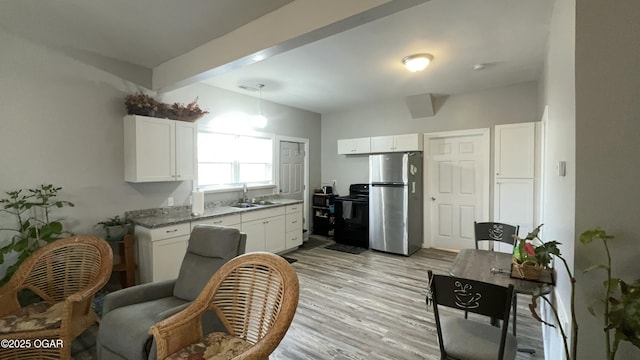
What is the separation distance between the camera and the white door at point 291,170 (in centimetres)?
550

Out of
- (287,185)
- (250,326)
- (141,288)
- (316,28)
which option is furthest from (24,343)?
(287,185)

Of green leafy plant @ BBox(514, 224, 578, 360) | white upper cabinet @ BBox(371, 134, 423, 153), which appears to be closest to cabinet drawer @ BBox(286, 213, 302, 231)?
white upper cabinet @ BBox(371, 134, 423, 153)

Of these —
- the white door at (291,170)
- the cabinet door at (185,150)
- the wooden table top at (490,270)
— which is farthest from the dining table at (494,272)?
the white door at (291,170)

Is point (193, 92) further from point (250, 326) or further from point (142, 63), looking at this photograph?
point (250, 326)

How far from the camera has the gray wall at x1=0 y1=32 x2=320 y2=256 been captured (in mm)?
2598

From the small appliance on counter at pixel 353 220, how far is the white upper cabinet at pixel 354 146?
0.79 meters

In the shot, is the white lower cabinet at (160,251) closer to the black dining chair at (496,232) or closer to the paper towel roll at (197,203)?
the paper towel roll at (197,203)

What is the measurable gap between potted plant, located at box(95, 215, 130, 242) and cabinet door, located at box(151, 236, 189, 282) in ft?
1.54

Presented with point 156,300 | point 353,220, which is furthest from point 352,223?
point 156,300

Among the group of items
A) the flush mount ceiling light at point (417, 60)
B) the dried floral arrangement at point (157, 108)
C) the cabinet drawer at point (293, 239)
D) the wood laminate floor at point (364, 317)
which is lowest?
the wood laminate floor at point (364, 317)

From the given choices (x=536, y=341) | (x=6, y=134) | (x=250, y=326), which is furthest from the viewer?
(x=6, y=134)

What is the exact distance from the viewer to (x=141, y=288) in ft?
6.85

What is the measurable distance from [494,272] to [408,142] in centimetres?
331

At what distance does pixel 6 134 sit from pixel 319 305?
10.9ft
